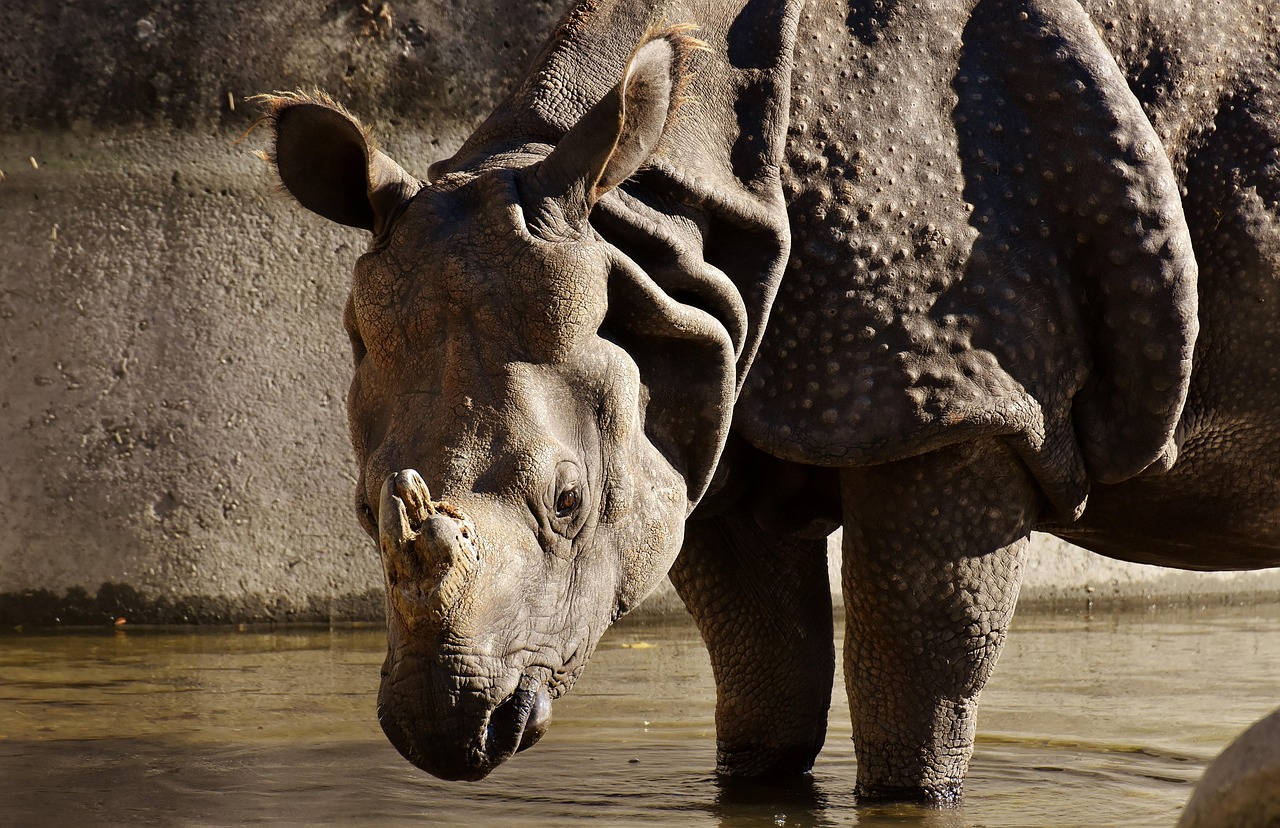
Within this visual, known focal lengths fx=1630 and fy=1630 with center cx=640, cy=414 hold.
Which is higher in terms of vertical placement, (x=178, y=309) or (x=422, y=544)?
(x=422, y=544)

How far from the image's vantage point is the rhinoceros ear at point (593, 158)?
3.04 meters

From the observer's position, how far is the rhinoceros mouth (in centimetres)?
274

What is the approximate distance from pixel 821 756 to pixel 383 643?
278cm

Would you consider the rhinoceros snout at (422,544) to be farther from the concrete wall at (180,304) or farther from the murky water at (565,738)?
the concrete wall at (180,304)

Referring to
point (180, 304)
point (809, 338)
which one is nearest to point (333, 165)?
point (809, 338)

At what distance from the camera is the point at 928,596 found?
362 cm

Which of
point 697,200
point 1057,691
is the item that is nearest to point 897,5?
point 697,200

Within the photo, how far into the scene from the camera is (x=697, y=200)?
10.9 feet

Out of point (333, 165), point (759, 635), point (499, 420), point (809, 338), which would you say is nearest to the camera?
point (499, 420)

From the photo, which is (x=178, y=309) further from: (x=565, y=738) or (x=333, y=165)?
(x=333, y=165)

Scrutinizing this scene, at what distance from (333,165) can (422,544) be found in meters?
0.97

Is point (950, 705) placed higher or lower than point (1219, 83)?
lower

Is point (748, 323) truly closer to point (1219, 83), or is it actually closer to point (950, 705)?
point (950, 705)

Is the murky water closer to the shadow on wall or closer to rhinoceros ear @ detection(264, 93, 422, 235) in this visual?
the shadow on wall
